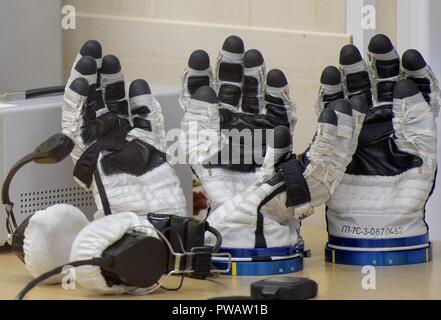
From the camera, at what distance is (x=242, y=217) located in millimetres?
1189

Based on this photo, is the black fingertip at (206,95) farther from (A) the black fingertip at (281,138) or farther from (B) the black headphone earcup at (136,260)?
(B) the black headphone earcup at (136,260)

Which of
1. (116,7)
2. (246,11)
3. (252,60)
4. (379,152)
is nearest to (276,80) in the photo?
(252,60)

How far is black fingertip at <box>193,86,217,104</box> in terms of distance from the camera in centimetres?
122

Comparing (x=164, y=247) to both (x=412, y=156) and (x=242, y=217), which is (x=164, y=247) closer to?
(x=242, y=217)

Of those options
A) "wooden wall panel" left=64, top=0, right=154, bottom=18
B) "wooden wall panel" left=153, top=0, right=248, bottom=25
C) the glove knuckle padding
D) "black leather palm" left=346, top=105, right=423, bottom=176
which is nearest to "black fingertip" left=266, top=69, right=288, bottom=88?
"black leather palm" left=346, top=105, right=423, bottom=176

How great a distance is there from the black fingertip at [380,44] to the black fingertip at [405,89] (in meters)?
0.04

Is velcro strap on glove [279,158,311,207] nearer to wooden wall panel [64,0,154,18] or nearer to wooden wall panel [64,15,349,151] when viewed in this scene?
wooden wall panel [64,15,349,151]

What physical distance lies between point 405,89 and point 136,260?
37 cm

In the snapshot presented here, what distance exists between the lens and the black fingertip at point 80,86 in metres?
1.22

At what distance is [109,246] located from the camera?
1043 millimetres

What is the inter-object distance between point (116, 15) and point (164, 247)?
80 centimetres

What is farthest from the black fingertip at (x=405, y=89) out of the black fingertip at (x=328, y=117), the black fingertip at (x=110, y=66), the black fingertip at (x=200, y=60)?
the black fingertip at (x=110, y=66)
